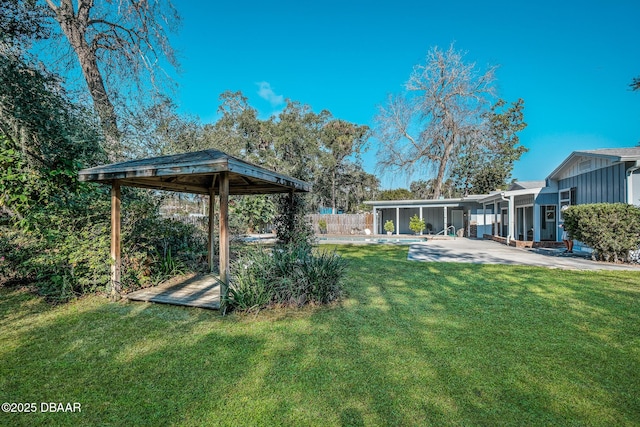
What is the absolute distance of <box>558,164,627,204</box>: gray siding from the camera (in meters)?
9.62

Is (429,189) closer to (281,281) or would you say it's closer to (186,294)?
(281,281)

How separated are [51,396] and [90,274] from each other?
3.42 metres

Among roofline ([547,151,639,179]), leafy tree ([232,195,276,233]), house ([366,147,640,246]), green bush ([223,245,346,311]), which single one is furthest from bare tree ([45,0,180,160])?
house ([366,147,640,246])

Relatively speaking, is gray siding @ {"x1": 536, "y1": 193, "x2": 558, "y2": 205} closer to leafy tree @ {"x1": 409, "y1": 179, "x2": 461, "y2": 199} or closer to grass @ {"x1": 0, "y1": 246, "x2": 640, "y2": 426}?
grass @ {"x1": 0, "y1": 246, "x2": 640, "y2": 426}

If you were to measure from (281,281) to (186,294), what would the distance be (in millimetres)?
1873

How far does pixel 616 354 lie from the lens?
3258mm

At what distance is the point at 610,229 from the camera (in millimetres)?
8836

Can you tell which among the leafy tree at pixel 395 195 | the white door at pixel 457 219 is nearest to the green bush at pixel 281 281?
the white door at pixel 457 219

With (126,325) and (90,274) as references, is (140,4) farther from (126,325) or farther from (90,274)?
(126,325)

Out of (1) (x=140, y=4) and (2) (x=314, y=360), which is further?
(1) (x=140, y=4)

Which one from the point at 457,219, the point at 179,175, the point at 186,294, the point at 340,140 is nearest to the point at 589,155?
the point at 179,175

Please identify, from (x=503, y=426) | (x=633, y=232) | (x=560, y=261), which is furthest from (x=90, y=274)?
(x=633, y=232)

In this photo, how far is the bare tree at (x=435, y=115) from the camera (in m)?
24.4

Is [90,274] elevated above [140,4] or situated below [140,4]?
below
